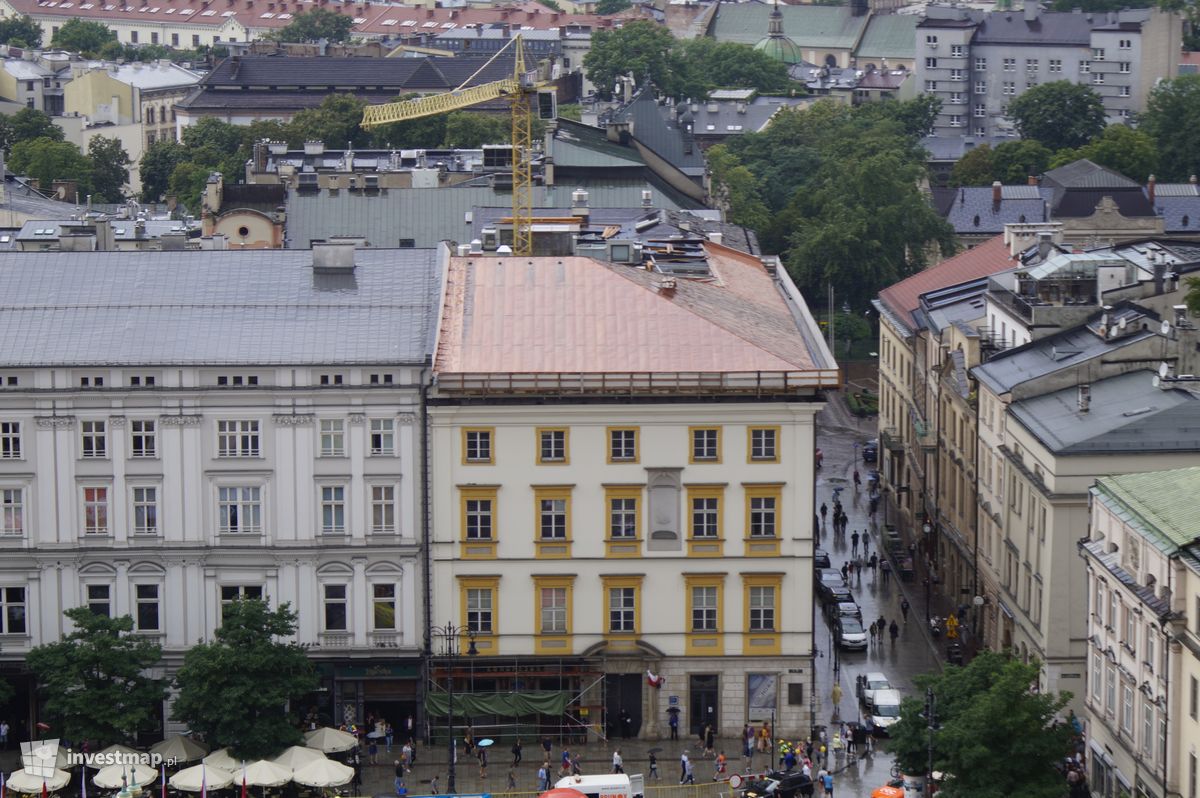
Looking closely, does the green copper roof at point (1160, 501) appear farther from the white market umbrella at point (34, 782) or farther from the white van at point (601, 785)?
the white market umbrella at point (34, 782)

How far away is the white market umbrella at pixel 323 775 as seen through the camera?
8839 cm

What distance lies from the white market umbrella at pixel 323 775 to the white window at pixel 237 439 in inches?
460

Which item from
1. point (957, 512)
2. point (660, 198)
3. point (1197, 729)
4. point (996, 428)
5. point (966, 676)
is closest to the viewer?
point (1197, 729)

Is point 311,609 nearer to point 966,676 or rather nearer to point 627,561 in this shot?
point 627,561

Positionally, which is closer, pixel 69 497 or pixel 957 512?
pixel 69 497

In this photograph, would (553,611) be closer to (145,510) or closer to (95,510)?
(145,510)

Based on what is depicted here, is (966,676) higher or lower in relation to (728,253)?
lower

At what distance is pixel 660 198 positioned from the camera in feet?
460

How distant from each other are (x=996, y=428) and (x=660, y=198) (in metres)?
35.5

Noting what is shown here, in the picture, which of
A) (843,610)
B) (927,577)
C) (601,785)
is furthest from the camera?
(927,577)

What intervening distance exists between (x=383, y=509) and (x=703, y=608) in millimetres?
11201

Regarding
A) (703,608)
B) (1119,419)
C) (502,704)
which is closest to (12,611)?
(502,704)

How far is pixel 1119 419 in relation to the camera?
9800 centimetres

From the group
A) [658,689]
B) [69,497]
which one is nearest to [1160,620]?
[658,689]
